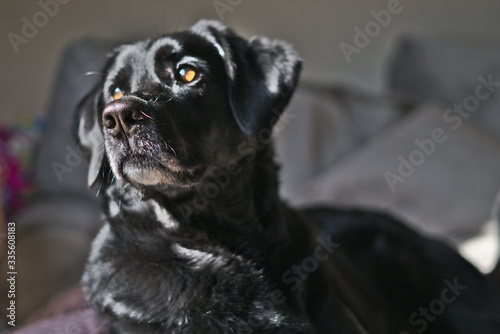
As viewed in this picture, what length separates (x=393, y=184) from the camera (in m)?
2.27

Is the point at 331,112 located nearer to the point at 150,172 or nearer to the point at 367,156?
the point at 367,156

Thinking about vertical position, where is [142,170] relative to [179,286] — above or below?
above

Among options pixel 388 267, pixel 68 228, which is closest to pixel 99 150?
pixel 388 267

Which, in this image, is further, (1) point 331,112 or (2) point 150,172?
(1) point 331,112

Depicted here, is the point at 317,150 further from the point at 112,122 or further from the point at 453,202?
the point at 112,122

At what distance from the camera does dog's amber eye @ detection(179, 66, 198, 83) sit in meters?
1.10

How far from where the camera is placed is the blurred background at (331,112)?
220 centimetres

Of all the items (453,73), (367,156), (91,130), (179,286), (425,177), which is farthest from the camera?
(453,73)

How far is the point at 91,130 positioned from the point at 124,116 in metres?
0.37

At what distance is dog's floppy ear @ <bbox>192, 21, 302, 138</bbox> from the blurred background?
546 millimetres

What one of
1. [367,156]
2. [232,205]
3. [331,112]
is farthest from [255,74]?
[331,112]

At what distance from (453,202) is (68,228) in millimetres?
1761

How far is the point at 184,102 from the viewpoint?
3.52ft

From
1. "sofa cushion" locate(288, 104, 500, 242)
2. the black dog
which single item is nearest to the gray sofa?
"sofa cushion" locate(288, 104, 500, 242)
